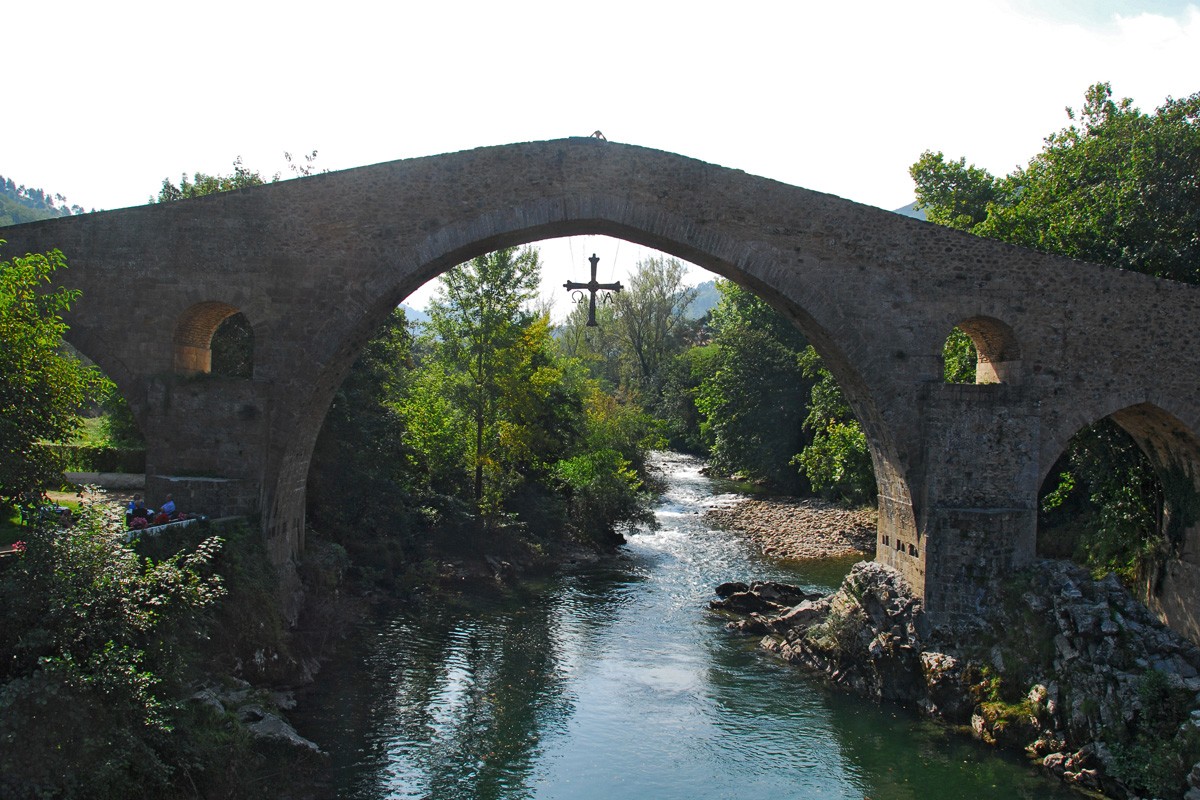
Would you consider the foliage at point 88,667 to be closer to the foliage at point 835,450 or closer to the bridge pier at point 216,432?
the bridge pier at point 216,432

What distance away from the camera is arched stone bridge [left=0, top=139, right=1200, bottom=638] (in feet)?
41.0

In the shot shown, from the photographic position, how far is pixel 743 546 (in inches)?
902

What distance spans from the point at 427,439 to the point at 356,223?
9263 millimetres

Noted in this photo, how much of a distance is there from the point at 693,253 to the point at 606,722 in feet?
20.4

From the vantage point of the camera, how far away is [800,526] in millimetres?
25109

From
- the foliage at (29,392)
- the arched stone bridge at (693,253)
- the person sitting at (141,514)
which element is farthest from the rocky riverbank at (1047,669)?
the foliage at (29,392)

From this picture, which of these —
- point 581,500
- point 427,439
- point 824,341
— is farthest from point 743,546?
point 824,341

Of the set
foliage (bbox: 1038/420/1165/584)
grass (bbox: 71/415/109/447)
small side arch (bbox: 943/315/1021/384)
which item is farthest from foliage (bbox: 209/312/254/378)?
foliage (bbox: 1038/420/1165/584)

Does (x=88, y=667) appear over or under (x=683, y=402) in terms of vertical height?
under

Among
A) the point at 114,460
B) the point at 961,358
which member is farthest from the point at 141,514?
the point at 961,358

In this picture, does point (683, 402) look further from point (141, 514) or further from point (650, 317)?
point (141, 514)

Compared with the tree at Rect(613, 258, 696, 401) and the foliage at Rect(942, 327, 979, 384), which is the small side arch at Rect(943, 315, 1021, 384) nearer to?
the foliage at Rect(942, 327, 979, 384)

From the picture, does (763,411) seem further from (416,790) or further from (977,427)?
(416,790)

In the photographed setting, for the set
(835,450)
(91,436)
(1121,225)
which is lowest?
(91,436)
